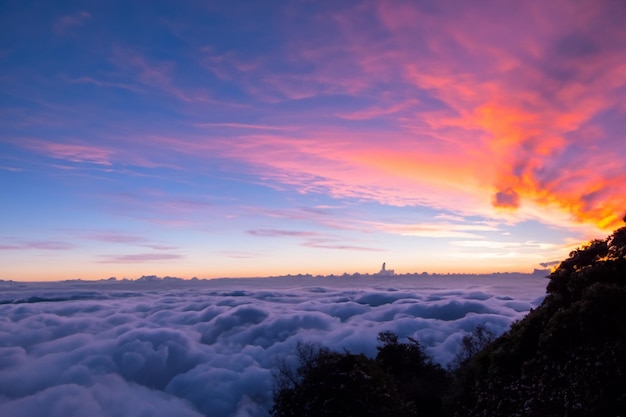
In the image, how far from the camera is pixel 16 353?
170250 mm

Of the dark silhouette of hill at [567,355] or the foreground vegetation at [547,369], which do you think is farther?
the foreground vegetation at [547,369]

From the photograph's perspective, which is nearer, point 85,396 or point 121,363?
point 85,396

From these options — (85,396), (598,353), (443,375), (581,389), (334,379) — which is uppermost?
(598,353)

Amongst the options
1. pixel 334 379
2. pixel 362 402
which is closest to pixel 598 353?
pixel 362 402

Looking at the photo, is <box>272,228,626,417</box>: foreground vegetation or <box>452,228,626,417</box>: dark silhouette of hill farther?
<box>272,228,626,417</box>: foreground vegetation

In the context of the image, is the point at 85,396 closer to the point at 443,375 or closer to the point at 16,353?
the point at 16,353

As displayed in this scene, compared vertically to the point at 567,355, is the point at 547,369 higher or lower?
lower

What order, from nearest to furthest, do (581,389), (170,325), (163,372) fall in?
(581,389), (163,372), (170,325)

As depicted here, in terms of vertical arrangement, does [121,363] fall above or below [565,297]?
below

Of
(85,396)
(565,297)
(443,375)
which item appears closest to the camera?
(565,297)

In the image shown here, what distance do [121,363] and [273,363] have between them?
58991mm

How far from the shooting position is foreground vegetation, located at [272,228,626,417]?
1163 cm

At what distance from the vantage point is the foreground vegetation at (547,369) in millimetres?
11633

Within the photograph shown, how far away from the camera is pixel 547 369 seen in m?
13.0
